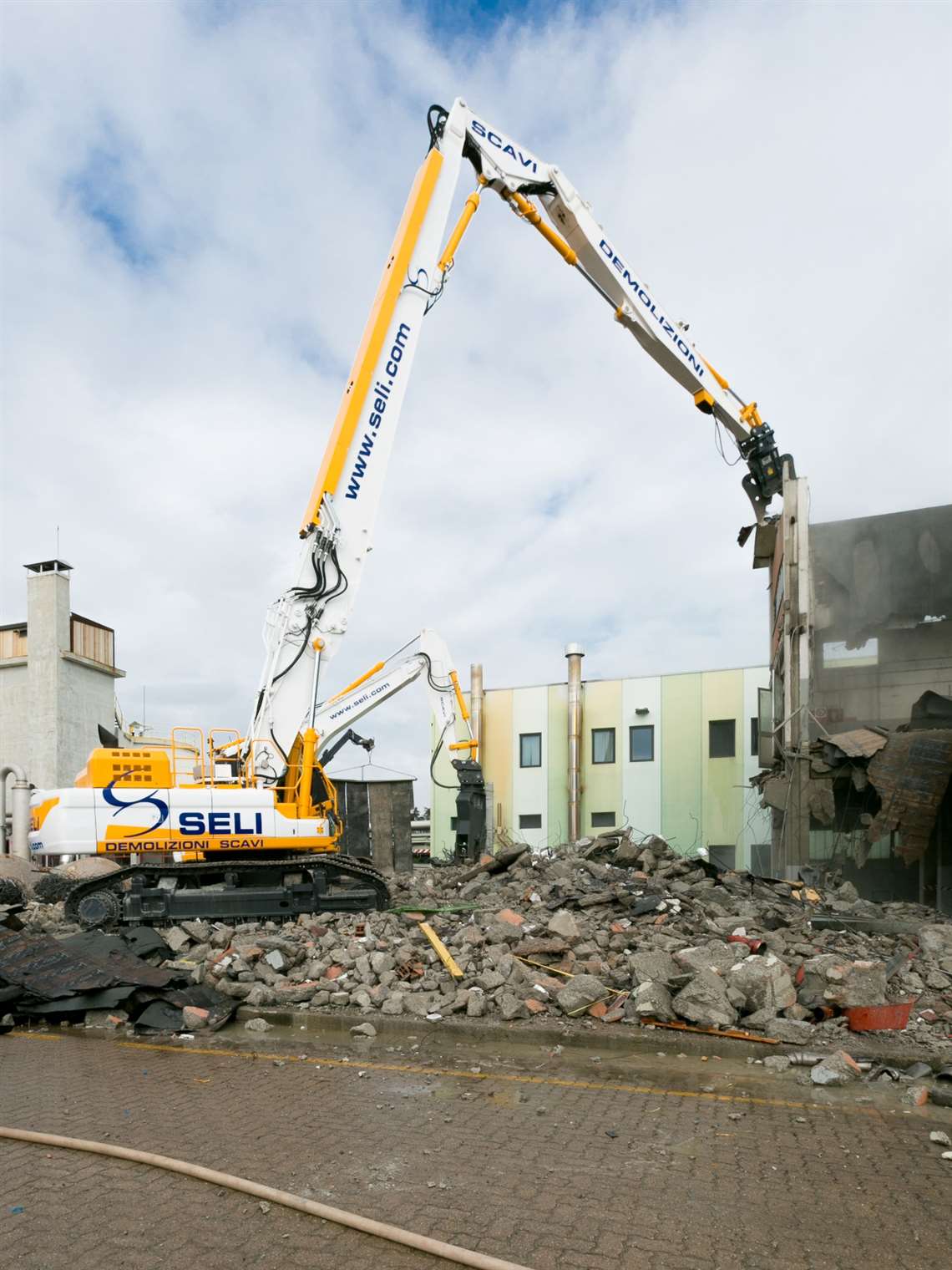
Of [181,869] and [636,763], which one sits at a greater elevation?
[636,763]

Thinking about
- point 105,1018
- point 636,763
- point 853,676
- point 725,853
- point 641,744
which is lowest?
point 725,853

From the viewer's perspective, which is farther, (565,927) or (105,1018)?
(565,927)

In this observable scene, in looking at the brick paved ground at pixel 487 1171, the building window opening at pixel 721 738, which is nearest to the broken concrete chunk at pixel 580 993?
the brick paved ground at pixel 487 1171

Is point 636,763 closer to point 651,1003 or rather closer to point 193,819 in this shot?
point 193,819

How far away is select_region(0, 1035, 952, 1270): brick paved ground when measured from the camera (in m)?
3.93

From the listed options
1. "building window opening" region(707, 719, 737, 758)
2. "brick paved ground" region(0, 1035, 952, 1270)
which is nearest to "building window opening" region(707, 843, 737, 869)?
"building window opening" region(707, 719, 737, 758)

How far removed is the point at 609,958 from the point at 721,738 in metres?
22.3

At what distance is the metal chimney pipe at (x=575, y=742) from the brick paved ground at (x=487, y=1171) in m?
24.8

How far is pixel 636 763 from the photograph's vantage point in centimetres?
3162

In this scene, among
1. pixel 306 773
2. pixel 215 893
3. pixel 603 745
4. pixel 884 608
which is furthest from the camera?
pixel 603 745

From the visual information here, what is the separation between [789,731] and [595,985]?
931 cm

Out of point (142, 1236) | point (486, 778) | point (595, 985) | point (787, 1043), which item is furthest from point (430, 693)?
point (486, 778)

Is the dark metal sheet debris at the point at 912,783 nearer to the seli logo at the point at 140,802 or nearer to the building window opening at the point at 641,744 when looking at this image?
the seli logo at the point at 140,802

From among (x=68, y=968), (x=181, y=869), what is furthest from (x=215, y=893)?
(x=68, y=968)
